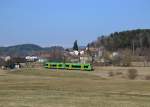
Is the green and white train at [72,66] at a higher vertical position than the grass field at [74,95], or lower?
higher

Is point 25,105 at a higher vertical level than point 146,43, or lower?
lower

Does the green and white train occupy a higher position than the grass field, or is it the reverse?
the green and white train

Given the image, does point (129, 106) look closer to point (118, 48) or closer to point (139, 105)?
point (139, 105)

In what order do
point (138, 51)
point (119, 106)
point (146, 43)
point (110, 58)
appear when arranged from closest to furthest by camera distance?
point (119, 106) < point (110, 58) < point (138, 51) < point (146, 43)

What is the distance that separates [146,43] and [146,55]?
28.1 metres

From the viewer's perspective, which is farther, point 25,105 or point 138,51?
point 138,51

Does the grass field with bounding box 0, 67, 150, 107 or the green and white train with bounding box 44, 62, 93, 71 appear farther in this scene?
the green and white train with bounding box 44, 62, 93, 71

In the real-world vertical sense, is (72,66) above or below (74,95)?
above

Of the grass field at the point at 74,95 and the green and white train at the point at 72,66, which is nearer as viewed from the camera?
the grass field at the point at 74,95

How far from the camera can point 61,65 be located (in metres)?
135

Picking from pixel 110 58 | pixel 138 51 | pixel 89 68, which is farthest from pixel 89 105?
pixel 138 51

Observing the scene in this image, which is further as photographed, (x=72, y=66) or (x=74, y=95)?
(x=72, y=66)

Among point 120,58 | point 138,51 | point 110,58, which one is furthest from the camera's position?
point 138,51

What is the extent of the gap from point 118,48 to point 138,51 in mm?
18583
